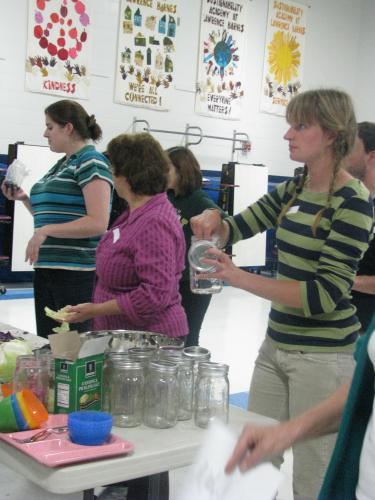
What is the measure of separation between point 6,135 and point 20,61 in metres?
0.87

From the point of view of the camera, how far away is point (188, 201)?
3926 mm

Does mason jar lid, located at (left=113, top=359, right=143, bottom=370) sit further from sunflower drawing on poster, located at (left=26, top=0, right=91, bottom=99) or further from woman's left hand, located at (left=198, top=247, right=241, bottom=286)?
sunflower drawing on poster, located at (left=26, top=0, right=91, bottom=99)

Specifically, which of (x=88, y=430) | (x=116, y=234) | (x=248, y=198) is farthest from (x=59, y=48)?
(x=88, y=430)

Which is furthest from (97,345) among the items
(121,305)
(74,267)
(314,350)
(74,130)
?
(74,130)

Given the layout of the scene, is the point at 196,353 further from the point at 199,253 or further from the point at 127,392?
the point at 199,253

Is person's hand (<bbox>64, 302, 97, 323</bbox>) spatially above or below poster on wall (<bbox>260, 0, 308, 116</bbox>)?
below

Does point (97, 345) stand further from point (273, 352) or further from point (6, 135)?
point (6, 135)

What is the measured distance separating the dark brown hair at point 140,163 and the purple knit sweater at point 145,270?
63mm

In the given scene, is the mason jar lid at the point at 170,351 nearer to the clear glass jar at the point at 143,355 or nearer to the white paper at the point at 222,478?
the clear glass jar at the point at 143,355

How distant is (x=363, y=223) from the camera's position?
1933mm

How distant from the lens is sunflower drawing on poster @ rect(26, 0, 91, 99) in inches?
308

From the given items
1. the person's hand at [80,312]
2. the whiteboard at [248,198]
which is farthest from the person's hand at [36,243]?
the whiteboard at [248,198]

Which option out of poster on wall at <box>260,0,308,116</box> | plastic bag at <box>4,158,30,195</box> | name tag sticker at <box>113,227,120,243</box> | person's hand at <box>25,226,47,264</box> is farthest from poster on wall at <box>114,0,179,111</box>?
Answer: name tag sticker at <box>113,227,120,243</box>

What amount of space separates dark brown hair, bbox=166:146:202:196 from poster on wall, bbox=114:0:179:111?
498 cm
